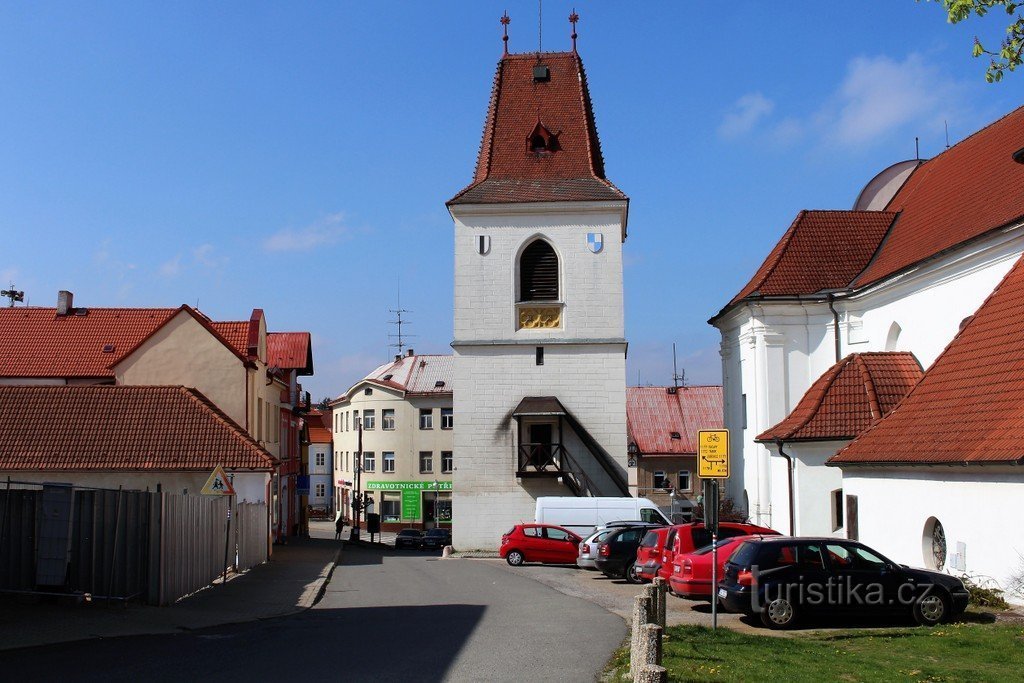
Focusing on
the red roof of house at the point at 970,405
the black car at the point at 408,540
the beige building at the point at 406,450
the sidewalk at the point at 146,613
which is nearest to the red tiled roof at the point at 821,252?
the red roof of house at the point at 970,405

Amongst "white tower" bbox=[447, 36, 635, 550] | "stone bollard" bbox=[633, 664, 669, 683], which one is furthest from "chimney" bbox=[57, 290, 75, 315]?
"stone bollard" bbox=[633, 664, 669, 683]

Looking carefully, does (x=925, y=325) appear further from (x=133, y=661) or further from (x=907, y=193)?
(x=133, y=661)

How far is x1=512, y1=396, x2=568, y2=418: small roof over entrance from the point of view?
36.1 metres

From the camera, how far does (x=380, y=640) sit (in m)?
14.5

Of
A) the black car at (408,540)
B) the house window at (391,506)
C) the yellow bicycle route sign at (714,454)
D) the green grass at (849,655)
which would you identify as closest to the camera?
the green grass at (849,655)

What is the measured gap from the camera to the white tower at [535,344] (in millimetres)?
36688

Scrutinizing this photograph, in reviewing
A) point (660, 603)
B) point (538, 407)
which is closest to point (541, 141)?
point (538, 407)

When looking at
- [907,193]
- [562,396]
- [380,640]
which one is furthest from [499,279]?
[380,640]

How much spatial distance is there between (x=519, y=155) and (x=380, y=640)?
26.9 m

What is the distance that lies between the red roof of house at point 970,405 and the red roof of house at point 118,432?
15581mm

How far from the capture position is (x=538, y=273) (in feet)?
124

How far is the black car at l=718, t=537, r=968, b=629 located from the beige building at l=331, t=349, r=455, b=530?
51679 millimetres

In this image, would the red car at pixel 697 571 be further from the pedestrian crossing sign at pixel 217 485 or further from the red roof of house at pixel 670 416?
the red roof of house at pixel 670 416

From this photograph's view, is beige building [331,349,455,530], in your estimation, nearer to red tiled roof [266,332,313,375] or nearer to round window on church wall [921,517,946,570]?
red tiled roof [266,332,313,375]
